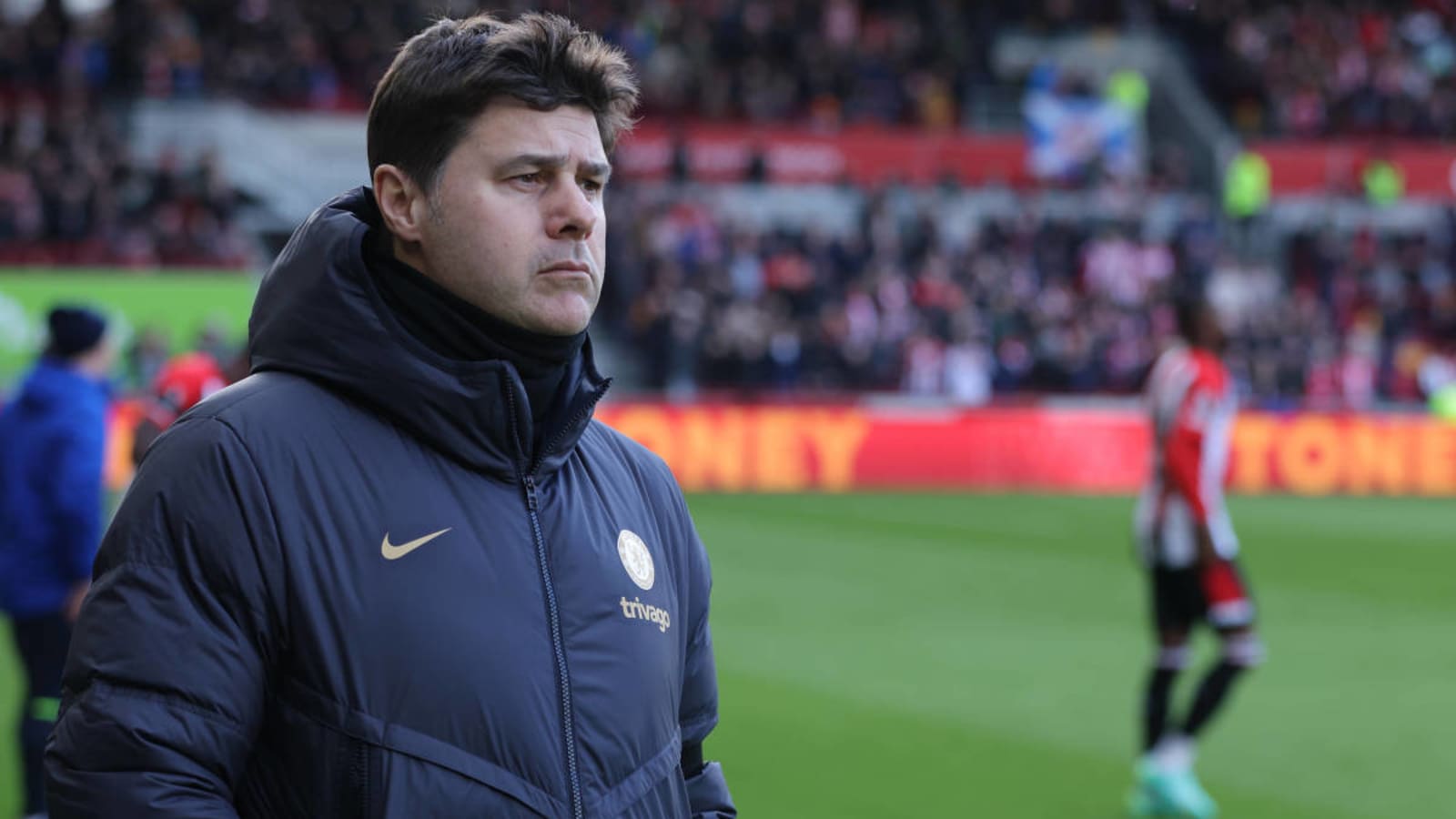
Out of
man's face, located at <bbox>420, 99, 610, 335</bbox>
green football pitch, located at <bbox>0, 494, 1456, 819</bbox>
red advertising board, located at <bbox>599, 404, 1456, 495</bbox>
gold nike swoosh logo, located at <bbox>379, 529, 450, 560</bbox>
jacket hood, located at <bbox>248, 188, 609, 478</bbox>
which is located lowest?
red advertising board, located at <bbox>599, 404, 1456, 495</bbox>

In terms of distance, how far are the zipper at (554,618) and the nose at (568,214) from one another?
218 mm

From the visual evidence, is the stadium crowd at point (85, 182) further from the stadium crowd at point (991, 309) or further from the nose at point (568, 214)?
the nose at point (568, 214)

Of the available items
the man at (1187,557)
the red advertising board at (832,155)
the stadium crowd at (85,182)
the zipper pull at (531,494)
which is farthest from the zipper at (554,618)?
the red advertising board at (832,155)

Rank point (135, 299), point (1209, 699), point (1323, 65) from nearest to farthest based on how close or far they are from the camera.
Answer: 1. point (1209, 699)
2. point (135, 299)
3. point (1323, 65)

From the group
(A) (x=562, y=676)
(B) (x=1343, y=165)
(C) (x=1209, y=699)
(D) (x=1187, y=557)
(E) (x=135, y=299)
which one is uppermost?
(A) (x=562, y=676)

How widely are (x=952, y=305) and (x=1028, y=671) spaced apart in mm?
17322

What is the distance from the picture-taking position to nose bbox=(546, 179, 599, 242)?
93.8 inches

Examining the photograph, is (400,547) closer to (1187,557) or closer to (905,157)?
(1187,557)

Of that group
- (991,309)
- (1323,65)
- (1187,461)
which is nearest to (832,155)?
(991,309)

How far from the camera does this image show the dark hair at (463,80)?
2326 mm

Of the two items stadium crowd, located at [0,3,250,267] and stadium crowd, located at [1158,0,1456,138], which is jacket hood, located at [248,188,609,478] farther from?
stadium crowd, located at [1158,0,1456,138]

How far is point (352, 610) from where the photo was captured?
7.16 feet

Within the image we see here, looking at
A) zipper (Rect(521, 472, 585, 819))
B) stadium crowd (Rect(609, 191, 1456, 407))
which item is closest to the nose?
zipper (Rect(521, 472, 585, 819))

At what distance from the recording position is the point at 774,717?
9.79 m
